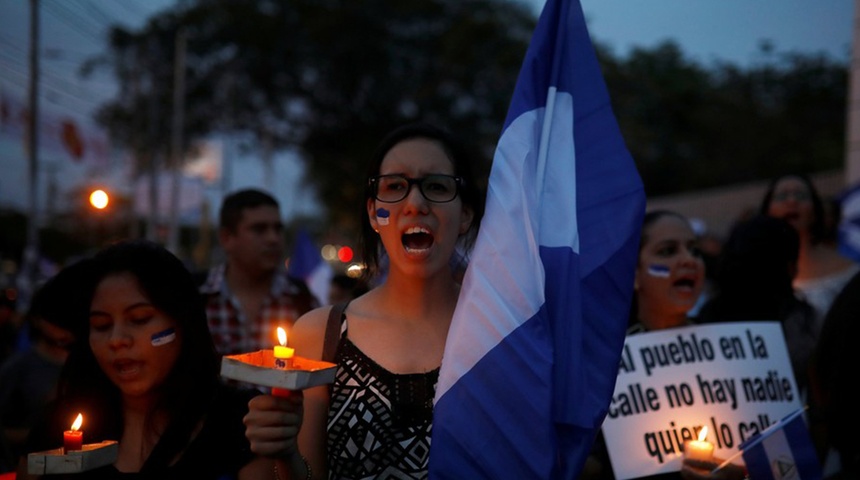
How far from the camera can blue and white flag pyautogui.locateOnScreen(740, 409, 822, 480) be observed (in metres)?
2.89

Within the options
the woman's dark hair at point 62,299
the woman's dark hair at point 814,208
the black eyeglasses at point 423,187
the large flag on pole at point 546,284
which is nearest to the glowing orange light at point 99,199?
the woman's dark hair at point 62,299

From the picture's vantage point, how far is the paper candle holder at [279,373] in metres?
1.86

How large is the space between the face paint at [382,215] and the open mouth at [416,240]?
7 centimetres

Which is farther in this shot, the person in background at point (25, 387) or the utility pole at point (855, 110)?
the utility pole at point (855, 110)

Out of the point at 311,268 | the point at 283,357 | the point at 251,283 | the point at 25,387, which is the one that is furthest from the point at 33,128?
the point at 283,357

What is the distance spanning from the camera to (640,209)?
2727 millimetres

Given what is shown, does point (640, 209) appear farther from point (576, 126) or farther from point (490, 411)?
point (490, 411)

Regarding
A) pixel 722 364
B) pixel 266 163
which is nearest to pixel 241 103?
pixel 266 163

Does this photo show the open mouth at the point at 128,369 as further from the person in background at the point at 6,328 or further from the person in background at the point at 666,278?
the person in background at the point at 6,328

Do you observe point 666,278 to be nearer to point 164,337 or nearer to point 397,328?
point 397,328

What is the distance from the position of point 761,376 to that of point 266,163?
34.7 meters

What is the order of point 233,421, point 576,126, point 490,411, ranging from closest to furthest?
point 490,411 < point 233,421 < point 576,126

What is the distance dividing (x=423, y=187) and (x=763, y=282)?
83.2 inches

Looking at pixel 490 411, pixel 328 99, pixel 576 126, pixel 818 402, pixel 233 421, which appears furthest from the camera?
pixel 328 99
